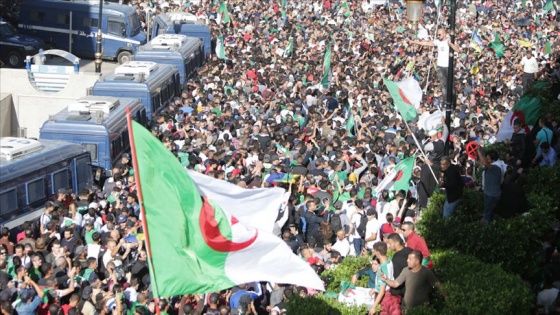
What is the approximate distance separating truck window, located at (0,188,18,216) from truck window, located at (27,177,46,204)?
15.9 inches

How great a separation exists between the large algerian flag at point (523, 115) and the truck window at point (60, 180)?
8142 millimetres

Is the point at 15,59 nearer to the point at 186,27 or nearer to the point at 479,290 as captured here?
the point at 186,27

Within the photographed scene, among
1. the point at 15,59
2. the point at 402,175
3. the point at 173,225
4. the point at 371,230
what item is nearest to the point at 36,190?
the point at 371,230

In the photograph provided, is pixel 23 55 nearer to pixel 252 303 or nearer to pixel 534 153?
pixel 534 153

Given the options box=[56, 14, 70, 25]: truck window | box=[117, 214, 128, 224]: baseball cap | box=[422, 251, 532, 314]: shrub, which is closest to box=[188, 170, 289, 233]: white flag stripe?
box=[422, 251, 532, 314]: shrub

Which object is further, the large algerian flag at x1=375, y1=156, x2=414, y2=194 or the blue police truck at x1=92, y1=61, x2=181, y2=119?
the blue police truck at x1=92, y1=61, x2=181, y2=119

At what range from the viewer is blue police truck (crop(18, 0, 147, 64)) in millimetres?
38406

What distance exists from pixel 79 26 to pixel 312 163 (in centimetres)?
1927

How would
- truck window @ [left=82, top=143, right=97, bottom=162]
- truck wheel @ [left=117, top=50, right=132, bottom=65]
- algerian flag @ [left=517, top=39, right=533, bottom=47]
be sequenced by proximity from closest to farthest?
truck window @ [left=82, top=143, right=97, bottom=162]
truck wheel @ [left=117, top=50, right=132, bottom=65]
algerian flag @ [left=517, top=39, right=533, bottom=47]

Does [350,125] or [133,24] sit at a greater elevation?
[350,125]

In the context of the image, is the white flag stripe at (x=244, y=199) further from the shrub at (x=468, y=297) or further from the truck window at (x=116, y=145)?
the truck window at (x=116, y=145)

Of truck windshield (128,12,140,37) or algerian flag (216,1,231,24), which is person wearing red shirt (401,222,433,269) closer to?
truck windshield (128,12,140,37)

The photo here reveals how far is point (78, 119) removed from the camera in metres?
22.5

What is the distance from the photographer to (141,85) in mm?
27031
